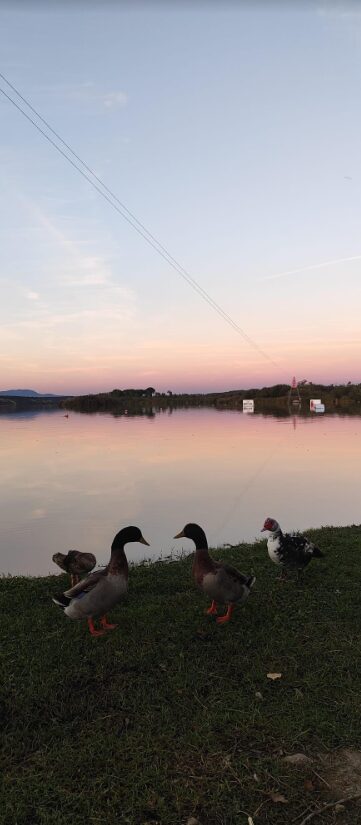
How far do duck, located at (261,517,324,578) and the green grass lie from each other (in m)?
0.61

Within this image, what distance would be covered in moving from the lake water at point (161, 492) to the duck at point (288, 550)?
4.15 m

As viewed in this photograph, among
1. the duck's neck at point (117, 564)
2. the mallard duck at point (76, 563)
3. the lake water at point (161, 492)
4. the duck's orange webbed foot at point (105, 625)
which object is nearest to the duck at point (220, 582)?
the duck's neck at point (117, 564)

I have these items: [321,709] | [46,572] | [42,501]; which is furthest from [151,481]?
[321,709]

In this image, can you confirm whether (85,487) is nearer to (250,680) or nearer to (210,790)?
(250,680)

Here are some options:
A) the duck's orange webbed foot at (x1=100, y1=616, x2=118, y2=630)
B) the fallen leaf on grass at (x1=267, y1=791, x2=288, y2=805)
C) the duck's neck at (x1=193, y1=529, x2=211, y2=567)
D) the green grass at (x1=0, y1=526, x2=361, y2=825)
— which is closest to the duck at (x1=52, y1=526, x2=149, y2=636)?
the duck's orange webbed foot at (x1=100, y1=616, x2=118, y2=630)

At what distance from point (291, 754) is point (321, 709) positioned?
0.78 meters

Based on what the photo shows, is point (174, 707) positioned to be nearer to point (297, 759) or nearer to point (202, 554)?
point (297, 759)

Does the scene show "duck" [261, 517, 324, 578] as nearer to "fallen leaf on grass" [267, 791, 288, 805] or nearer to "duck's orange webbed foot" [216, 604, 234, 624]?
"duck's orange webbed foot" [216, 604, 234, 624]

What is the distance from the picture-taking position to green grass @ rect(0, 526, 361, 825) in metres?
3.96

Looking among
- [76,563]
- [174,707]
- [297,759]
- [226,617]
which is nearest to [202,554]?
[226,617]

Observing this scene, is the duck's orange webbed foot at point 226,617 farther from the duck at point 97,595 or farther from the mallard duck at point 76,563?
the mallard duck at point 76,563

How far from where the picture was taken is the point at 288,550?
8.59 m

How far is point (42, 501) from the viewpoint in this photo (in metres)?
19.2

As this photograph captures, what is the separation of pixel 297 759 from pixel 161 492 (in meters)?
16.2
